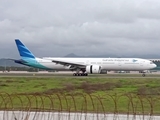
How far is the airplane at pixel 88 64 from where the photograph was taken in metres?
56.2

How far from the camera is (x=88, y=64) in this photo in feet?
192

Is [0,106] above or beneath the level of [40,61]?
beneath

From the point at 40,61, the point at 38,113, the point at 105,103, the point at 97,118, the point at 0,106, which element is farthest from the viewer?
the point at 40,61

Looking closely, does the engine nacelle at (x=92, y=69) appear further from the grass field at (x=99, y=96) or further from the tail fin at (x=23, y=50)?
the grass field at (x=99, y=96)

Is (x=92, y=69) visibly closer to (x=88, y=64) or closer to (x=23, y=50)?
(x=88, y=64)

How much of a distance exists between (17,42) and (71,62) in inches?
487

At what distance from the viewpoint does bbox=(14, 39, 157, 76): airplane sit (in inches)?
2215

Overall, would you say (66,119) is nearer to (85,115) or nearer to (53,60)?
(85,115)

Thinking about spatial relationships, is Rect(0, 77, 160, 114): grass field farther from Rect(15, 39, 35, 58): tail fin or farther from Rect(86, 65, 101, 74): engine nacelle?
Rect(15, 39, 35, 58): tail fin

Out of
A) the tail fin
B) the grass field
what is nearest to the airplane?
the tail fin

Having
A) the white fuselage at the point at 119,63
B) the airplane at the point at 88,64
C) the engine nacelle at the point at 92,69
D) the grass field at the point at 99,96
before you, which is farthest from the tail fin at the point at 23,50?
the grass field at the point at 99,96

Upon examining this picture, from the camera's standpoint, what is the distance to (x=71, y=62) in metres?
58.3

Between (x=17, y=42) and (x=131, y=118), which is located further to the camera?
(x=17, y=42)

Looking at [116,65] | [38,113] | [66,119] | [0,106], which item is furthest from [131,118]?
[116,65]
